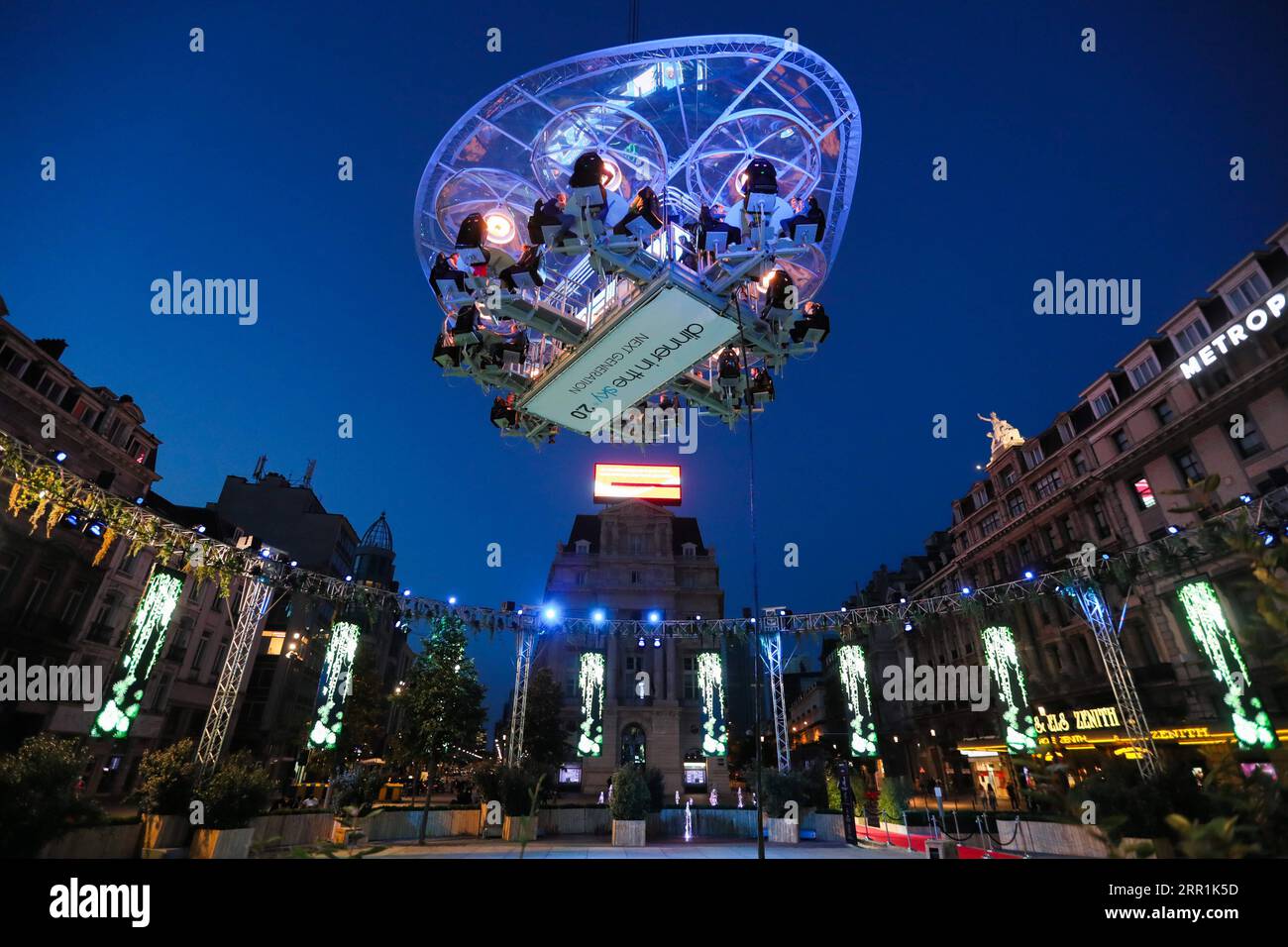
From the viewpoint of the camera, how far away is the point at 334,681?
68.1ft

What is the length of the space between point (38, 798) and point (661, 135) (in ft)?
44.6

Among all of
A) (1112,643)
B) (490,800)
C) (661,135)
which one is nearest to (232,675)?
(490,800)

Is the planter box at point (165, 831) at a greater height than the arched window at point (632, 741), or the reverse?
the arched window at point (632, 741)

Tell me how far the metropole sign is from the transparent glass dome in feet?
77.2

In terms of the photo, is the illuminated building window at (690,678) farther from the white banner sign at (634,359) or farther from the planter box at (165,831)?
the white banner sign at (634,359)

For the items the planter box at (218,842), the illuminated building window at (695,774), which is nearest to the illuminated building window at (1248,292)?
the planter box at (218,842)

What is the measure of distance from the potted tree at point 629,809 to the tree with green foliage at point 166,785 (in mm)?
10843

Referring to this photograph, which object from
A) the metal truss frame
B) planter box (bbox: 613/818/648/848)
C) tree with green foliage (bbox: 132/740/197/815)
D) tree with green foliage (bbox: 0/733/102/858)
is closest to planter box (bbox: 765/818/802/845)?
the metal truss frame

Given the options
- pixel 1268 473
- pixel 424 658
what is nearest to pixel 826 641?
pixel 1268 473

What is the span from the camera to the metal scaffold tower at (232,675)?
1432cm

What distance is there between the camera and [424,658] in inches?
941

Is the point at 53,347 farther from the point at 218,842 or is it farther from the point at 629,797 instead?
the point at 629,797

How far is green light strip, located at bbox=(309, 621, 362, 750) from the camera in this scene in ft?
63.5

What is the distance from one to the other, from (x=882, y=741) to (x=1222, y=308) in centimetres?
4105
